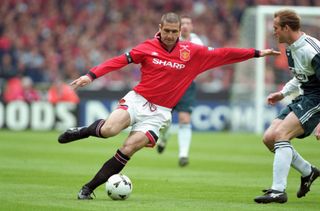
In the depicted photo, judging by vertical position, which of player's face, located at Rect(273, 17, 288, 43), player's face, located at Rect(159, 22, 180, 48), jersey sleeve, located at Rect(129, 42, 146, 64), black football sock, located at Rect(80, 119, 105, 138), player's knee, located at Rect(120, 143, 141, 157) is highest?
player's face, located at Rect(273, 17, 288, 43)

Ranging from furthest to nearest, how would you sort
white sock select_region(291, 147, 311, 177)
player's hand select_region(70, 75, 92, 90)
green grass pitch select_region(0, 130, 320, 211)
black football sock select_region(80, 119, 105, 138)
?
1. white sock select_region(291, 147, 311, 177)
2. black football sock select_region(80, 119, 105, 138)
3. green grass pitch select_region(0, 130, 320, 211)
4. player's hand select_region(70, 75, 92, 90)

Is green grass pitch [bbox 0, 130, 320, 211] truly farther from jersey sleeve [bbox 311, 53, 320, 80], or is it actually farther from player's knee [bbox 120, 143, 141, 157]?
jersey sleeve [bbox 311, 53, 320, 80]

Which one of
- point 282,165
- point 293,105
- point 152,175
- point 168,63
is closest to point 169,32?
point 168,63

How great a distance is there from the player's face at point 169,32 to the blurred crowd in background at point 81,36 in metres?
15.9

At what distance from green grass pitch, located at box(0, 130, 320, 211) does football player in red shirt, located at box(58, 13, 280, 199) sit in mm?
707

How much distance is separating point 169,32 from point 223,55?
2.64 ft

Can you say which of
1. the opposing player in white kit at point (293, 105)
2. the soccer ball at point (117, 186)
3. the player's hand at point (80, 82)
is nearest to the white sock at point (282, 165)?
the opposing player in white kit at point (293, 105)

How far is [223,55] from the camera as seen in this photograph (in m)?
9.93

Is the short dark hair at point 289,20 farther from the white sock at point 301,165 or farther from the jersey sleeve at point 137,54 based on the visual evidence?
the jersey sleeve at point 137,54

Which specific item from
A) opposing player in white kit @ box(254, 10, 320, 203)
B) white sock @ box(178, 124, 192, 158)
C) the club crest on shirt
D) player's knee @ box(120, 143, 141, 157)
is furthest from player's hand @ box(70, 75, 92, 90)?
white sock @ box(178, 124, 192, 158)

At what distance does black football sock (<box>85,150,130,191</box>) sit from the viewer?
366 inches

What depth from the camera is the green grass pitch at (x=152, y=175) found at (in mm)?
9031

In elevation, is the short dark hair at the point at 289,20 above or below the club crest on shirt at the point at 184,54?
above

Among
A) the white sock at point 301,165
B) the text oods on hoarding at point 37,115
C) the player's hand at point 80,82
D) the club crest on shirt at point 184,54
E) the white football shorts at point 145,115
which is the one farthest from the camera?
the text oods on hoarding at point 37,115
